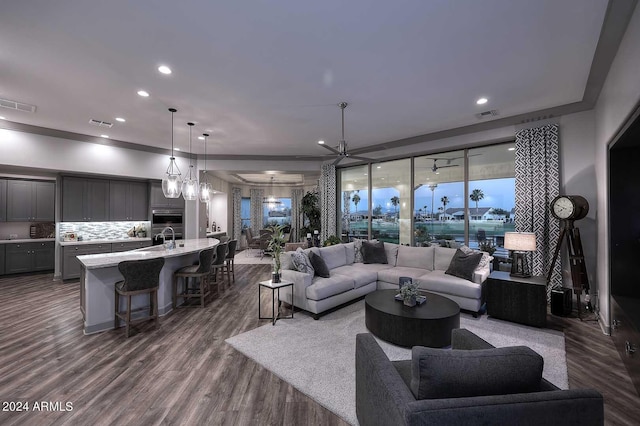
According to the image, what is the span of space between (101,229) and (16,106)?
3460 millimetres

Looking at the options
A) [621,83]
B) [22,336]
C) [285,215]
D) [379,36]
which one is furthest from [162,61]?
[285,215]

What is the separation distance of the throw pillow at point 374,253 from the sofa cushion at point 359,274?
1.86ft

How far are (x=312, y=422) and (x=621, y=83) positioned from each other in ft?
14.3

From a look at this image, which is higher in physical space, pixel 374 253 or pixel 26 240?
pixel 26 240

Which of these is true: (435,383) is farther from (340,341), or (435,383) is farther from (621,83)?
(621,83)

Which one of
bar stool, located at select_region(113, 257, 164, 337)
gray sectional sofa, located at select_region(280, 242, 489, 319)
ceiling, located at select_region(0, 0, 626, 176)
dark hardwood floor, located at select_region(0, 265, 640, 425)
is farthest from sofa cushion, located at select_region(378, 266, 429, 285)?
bar stool, located at select_region(113, 257, 164, 337)

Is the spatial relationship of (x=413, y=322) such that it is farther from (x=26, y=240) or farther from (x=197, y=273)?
(x=26, y=240)

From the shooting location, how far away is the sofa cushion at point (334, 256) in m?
5.25

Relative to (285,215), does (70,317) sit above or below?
below

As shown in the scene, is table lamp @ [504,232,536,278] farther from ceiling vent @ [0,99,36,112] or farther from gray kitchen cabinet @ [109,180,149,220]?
gray kitchen cabinet @ [109,180,149,220]

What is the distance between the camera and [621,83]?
281 cm

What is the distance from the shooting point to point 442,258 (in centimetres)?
512

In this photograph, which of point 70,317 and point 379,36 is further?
point 70,317

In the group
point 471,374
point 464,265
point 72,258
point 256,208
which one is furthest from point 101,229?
point 471,374
